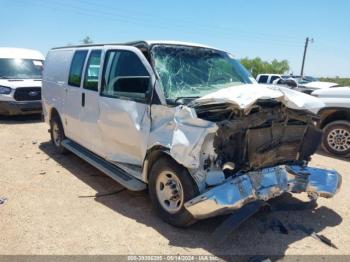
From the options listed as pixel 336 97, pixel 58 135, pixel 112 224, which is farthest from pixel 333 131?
pixel 58 135

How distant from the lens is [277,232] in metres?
4.06

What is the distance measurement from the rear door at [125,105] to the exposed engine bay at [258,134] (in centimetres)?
95

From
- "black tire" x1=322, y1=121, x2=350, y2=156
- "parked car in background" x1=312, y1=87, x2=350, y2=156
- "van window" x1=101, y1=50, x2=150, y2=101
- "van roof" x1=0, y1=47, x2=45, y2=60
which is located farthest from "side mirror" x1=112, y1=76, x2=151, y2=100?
"van roof" x1=0, y1=47, x2=45, y2=60

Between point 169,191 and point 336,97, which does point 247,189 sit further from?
point 336,97

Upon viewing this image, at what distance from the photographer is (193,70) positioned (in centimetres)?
461

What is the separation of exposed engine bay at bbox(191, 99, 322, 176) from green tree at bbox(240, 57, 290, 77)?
180 feet

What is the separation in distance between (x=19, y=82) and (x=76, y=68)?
19.6ft

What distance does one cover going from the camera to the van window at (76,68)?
593 cm

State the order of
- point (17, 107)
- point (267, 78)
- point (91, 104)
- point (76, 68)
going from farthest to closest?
point (267, 78) → point (17, 107) → point (76, 68) → point (91, 104)

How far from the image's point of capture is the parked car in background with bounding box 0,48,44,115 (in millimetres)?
10820

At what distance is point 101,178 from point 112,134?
3.90ft

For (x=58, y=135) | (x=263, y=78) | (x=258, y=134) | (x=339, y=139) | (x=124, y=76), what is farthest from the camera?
(x=263, y=78)

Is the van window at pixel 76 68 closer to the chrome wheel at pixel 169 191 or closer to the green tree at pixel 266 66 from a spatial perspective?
the chrome wheel at pixel 169 191

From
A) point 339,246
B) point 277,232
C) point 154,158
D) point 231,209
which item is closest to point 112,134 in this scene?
point 154,158
